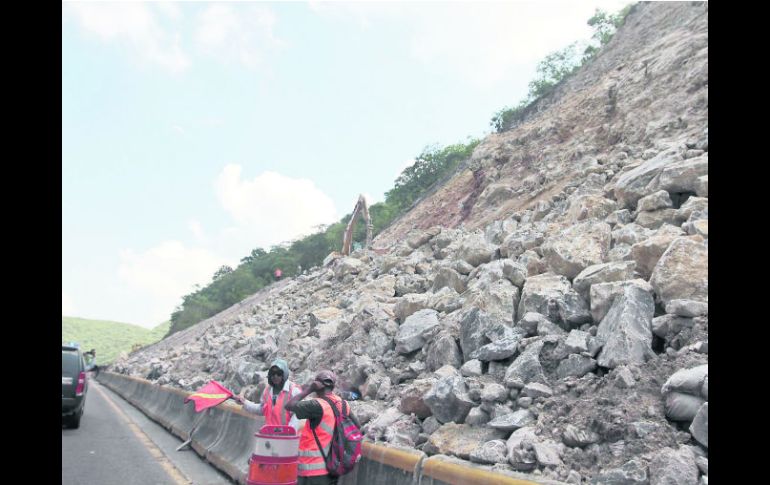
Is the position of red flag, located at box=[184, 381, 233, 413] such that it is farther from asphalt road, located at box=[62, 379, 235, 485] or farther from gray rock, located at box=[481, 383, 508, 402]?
gray rock, located at box=[481, 383, 508, 402]

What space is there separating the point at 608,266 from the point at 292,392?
3758 mm

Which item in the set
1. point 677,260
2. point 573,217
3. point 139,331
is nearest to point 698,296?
point 677,260

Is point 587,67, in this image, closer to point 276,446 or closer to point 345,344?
point 345,344

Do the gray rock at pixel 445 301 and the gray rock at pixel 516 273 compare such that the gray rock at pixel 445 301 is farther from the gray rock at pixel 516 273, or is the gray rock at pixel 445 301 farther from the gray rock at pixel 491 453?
the gray rock at pixel 491 453

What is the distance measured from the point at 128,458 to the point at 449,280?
5.58 m

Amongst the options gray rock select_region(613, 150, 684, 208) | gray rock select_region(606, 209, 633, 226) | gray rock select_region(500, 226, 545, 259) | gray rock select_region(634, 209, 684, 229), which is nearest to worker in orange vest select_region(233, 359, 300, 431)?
gray rock select_region(500, 226, 545, 259)

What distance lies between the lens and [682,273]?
6180 millimetres

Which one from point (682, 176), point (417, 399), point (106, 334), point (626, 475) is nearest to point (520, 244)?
point (682, 176)

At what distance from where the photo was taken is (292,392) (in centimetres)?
572

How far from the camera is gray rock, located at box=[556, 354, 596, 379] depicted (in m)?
5.70

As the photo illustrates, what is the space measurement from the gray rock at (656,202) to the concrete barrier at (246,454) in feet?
19.0

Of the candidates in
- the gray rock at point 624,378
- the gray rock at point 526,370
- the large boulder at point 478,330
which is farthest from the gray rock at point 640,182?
the gray rock at point 624,378

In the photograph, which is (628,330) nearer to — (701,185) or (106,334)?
(701,185)

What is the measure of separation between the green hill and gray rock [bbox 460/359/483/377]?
10221cm
